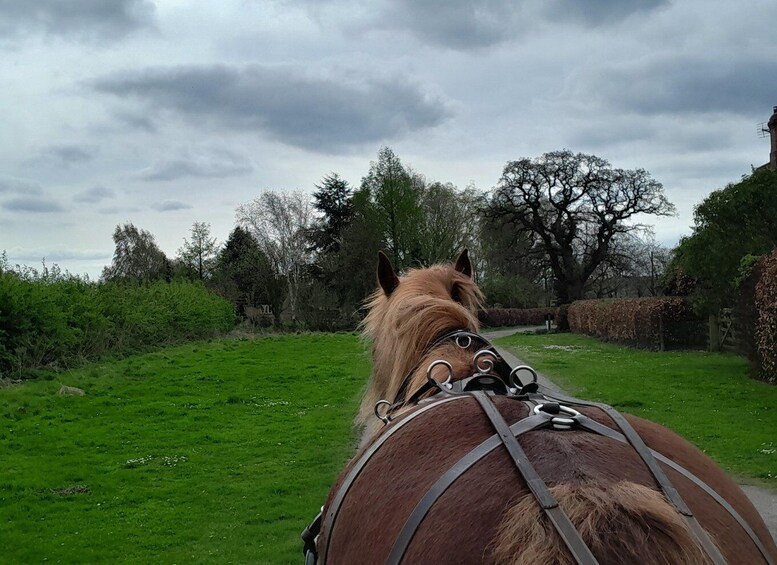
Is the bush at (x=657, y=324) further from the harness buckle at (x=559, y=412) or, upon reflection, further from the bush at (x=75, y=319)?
the harness buckle at (x=559, y=412)

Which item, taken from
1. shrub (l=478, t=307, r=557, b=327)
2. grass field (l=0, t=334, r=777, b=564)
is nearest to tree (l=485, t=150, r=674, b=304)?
shrub (l=478, t=307, r=557, b=327)

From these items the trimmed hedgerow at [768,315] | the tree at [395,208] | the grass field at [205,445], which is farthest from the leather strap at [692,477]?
the tree at [395,208]

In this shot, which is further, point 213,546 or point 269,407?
point 269,407

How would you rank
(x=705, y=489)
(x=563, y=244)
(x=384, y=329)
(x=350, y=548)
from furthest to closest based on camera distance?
(x=563, y=244), (x=384, y=329), (x=350, y=548), (x=705, y=489)

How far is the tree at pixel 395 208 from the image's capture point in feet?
157

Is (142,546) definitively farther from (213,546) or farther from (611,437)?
(611,437)

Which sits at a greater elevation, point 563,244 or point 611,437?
point 563,244

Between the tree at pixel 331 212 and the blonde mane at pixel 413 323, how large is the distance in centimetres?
4805

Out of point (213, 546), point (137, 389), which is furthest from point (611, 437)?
point (137, 389)

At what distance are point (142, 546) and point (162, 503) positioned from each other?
1.21m

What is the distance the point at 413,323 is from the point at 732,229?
1418cm

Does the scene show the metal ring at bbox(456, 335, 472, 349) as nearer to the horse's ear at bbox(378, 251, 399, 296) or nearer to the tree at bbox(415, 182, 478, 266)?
the horse's ear at bbox(378, 251, 399, 296)

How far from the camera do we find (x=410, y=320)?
3404 millimetres

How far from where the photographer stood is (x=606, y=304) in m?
31.9
